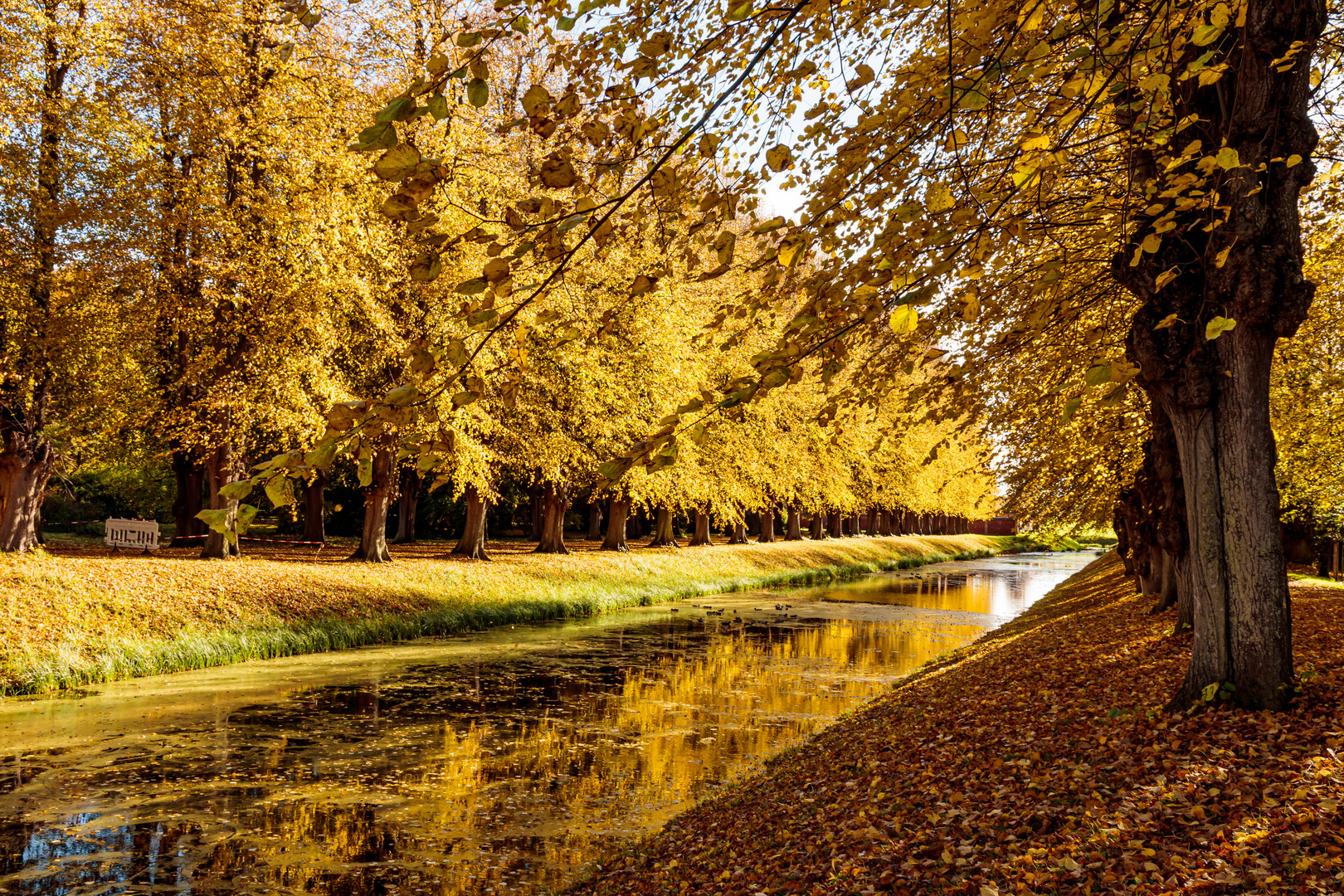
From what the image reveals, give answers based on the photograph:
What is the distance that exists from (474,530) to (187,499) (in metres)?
10.6

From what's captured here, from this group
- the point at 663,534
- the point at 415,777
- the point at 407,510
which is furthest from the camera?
the point at 407,510

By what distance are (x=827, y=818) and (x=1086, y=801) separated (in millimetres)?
2009

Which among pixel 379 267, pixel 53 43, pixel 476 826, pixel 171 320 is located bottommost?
pixel 476 826

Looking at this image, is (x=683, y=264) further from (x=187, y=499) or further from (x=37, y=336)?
(x=187, y=499)

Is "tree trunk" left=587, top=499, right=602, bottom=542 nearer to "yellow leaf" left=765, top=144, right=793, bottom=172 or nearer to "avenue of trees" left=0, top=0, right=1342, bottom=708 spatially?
"avenue of trees" left=0, top=0, right=1342, bottom=708

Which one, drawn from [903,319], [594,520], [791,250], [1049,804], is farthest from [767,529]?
[903,319]

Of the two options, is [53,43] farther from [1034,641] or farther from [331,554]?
[1034,641]

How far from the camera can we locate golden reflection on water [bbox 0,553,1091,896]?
735 centimetres

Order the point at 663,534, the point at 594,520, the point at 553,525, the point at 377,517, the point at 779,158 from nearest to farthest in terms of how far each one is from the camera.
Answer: the point at 779,158, the point at 377,517, the point at 553,525, the point at 663,534, the point at 594,520

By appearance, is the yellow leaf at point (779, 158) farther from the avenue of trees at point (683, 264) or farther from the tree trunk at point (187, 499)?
the tree trunk at point (187, 499)

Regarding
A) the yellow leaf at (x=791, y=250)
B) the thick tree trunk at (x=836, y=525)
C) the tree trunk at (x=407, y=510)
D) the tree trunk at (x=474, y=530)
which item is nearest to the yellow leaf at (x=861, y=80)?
the yellow leaf at (x=791, y=250)

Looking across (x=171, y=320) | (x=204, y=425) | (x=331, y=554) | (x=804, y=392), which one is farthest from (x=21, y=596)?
(x=804, y=392)

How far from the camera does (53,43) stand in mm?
19766

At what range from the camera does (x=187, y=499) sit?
28.8 meters
